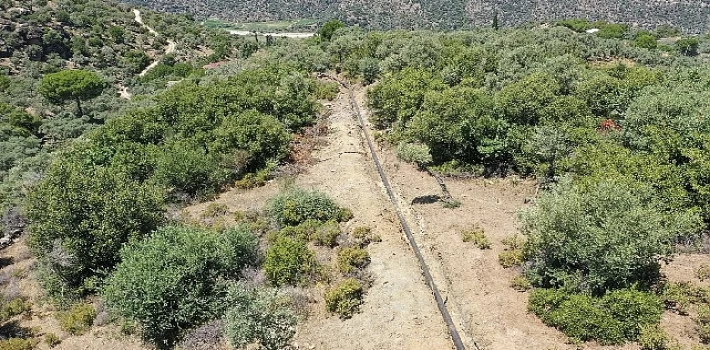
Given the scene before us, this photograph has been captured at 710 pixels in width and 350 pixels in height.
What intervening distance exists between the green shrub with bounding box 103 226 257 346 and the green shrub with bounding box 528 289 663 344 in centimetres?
1190

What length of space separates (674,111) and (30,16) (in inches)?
3356

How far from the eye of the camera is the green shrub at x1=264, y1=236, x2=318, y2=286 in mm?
19125

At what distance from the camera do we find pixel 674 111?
2552cm

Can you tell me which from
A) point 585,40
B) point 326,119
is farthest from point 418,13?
point 326,119

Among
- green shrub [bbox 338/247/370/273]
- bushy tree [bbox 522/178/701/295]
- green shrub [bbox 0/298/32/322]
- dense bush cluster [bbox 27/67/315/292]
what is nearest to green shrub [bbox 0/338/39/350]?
green shrub [bbox 0/298/32/322]

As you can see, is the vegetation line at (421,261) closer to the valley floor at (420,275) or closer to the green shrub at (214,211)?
the valley floor at (420,275)

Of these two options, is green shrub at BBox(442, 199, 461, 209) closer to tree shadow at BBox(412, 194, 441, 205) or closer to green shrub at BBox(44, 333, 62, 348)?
tree shadow at BBox(412, 194, 441, 205)

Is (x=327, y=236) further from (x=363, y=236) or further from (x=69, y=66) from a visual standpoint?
(x=69, y=66)

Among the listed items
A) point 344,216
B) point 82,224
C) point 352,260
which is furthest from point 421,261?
point 82,224

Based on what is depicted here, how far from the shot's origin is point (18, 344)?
17.7 metres

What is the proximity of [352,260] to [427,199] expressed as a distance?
7206 millimetres

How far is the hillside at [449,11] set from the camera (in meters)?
153

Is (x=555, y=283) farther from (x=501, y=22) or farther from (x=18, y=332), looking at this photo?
(x=501, y=22)

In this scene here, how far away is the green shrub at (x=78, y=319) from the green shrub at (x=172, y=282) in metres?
1.52
